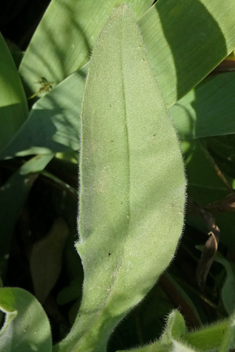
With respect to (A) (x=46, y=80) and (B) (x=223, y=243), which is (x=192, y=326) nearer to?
(B) (x=223, y=243)

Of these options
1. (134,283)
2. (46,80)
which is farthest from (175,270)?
(46,80)

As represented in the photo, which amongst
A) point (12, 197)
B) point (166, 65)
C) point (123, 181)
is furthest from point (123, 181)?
point (12, 197)

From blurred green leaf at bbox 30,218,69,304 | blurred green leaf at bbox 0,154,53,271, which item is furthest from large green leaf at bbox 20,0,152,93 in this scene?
blurred green leaf at bbox 30,218,69,304

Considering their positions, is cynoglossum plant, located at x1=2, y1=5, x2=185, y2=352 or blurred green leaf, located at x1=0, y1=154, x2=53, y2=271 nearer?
cynoglossum plant, located at x1=2, y1=5, x2=185, y2=352

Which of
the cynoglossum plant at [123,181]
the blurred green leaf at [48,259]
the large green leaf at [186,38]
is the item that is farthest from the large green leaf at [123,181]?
the blurred green leaf at [48,259]

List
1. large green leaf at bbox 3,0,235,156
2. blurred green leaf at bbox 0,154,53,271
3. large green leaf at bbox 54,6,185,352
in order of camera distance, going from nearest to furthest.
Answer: large green leaf at bbox 54,6,185,352 → large green leaf at bbox 3,0,235,156 → blurred green leaf at bbox 0,154,53,271

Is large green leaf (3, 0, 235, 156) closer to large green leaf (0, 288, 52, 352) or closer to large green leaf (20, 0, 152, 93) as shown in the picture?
large green leaf (20, 0, 152, 93)
